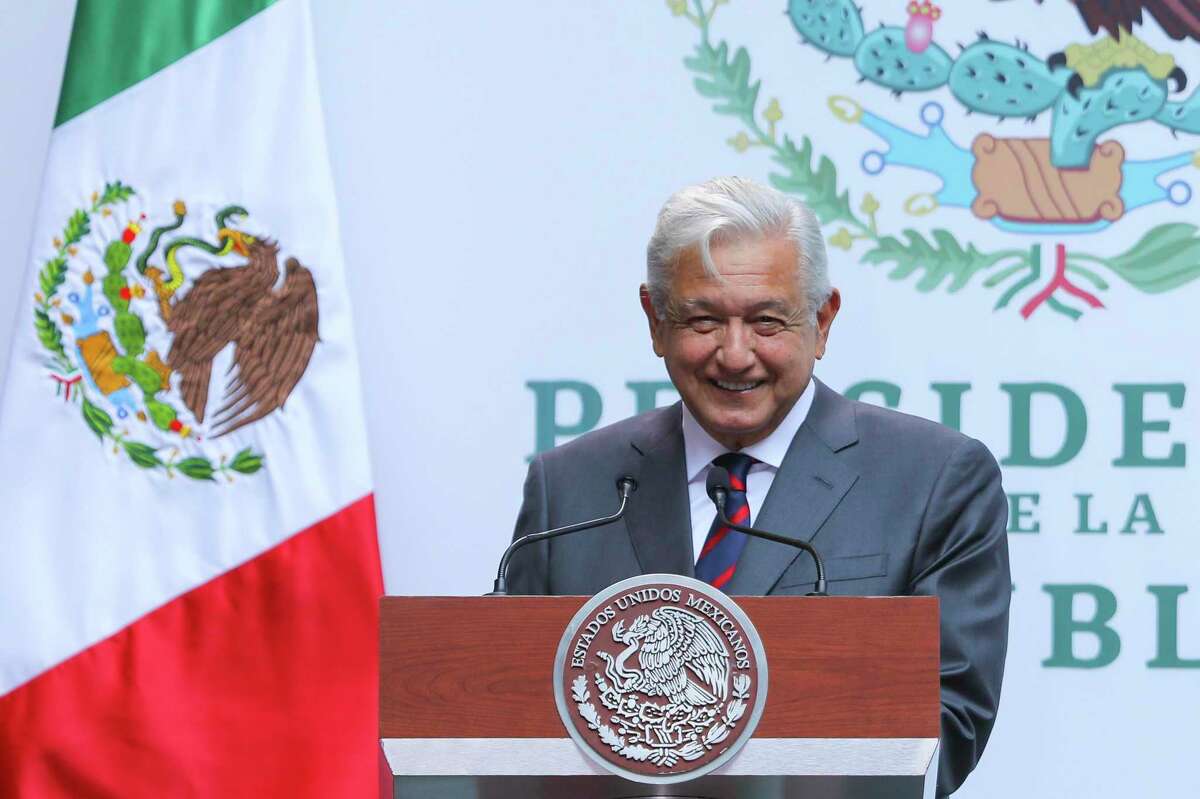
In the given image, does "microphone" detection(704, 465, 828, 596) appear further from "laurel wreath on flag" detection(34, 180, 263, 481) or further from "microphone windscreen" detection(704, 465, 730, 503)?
"laurel wreath on flag" detection(34, 180, 263, 481)

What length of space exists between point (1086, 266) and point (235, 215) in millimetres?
1741

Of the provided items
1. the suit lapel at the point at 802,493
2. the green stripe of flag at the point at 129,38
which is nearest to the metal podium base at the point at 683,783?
the suit lapel at the point at 802,493

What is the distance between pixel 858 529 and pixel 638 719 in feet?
2.01

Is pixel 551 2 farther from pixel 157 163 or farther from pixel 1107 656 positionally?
pixel 1107 656

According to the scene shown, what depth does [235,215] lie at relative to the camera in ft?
10.8

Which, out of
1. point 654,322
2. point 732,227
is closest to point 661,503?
point 654,322

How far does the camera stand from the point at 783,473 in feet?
6.80

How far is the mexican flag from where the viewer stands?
3.21 m

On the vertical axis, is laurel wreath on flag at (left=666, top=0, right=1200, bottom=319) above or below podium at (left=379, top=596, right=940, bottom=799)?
above

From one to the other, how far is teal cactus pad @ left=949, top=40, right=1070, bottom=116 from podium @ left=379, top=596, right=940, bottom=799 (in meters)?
1.96

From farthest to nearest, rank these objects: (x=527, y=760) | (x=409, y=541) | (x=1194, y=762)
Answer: (x=409, y=541) < (x=1194, y=762) < (x=527, y=760)

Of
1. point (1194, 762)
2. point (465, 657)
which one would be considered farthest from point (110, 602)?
point (1194, 762)

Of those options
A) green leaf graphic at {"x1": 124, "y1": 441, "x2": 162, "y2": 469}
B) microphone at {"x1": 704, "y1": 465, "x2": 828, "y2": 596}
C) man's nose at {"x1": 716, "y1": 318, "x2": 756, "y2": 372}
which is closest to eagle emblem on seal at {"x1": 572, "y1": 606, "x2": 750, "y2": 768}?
microphone at {"x1": 704, "y1": 465, "x2": 828, "y2": 596}

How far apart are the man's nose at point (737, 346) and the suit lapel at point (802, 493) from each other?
156 millimetres
